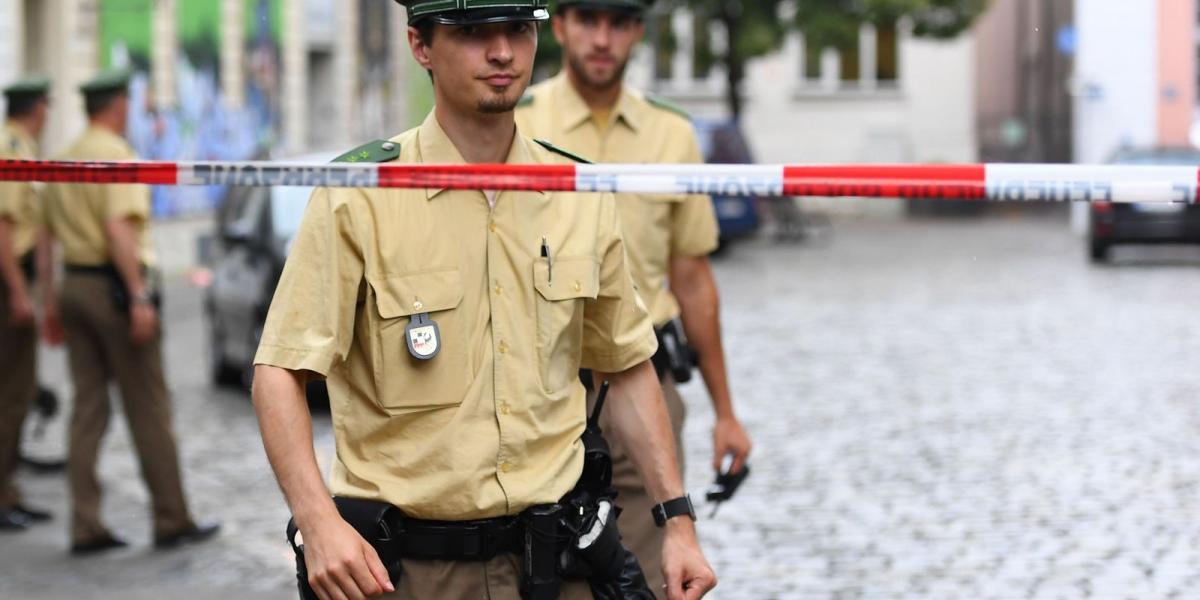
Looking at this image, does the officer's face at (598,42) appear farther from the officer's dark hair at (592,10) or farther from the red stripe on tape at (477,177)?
the red stripe on tape at (477,177)

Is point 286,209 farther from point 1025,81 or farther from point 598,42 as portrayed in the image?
point 1025,81

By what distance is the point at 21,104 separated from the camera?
8.99m

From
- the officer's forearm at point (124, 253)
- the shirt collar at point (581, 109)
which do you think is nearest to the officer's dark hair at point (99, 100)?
the officer's forearm at point (124, 253)

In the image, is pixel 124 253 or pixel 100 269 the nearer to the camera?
pixel 124 253

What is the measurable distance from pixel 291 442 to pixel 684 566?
78 centimetres

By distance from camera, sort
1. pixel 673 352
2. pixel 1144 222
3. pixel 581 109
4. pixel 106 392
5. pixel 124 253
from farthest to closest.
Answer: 1. pixel 1144 222
2. pixel 106 392
3. pixel 124 253
4. pixel 581 109
5. pixel 673 352

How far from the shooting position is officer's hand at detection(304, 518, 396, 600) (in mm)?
2881

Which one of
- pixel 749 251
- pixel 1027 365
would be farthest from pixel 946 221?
pixel 1027 365

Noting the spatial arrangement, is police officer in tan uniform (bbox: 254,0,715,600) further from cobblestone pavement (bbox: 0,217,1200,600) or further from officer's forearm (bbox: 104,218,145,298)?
officer's forearm (bbox: 104,218,145,298)

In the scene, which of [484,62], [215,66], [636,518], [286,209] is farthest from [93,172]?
[215,66]

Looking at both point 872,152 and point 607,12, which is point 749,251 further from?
point 607,12

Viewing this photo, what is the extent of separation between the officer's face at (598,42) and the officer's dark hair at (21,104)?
188 inches

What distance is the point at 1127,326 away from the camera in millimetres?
14914

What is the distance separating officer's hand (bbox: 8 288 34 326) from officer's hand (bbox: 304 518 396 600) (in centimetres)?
588
